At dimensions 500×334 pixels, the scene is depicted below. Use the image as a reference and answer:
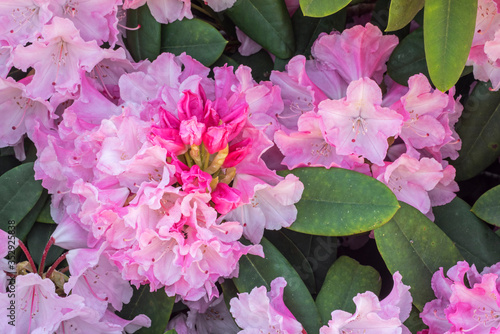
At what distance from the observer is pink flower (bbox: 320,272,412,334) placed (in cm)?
119

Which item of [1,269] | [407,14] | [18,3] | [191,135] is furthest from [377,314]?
[18,3]

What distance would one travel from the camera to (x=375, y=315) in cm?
120

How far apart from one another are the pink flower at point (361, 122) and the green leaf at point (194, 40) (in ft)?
1.00

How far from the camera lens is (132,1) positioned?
4.45 feet

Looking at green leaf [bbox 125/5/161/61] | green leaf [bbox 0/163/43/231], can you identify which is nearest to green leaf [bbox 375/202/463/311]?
green leaf [bbox 125/5/161/61]

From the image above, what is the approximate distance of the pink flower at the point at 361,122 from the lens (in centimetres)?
125

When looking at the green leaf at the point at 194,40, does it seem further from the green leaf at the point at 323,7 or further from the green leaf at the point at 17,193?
the green leaf at the point at 17,193

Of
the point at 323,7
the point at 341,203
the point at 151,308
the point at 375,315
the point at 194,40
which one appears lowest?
the point at 151,308

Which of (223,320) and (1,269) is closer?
(1,269)

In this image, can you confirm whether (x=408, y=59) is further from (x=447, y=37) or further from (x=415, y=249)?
(x=415, y=249)

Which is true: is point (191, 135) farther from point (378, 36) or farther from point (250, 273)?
point (378, 36)

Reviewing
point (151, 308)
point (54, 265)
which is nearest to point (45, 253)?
point (54, 265)

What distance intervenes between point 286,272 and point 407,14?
56cm

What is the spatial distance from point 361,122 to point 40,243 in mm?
741
